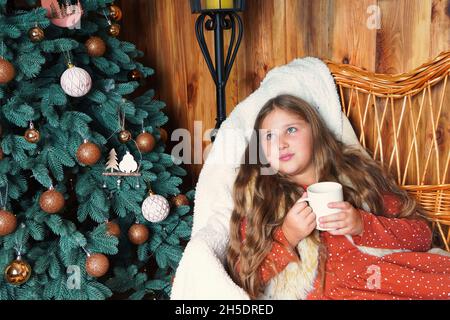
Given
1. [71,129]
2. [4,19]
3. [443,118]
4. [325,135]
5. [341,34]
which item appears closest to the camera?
[4,19]

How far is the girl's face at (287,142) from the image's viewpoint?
1.48 meters

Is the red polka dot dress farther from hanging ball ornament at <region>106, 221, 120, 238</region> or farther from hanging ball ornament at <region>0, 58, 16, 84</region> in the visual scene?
hanging ball ornament at <region>0, 58, 16, 84</region>

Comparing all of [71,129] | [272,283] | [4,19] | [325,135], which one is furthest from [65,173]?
[325,135]

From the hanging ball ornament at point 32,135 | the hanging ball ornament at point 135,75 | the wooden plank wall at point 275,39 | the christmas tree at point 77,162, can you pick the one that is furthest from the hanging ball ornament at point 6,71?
the wooden plank wall at point 275,39

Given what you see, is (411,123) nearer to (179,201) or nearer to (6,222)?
(179,201)

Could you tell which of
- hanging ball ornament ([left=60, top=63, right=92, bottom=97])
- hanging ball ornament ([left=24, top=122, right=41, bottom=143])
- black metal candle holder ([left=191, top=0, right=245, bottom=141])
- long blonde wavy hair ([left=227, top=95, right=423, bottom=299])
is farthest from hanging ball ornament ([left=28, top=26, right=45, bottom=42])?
long blonde wavy hair ([left=227, top=95, right=423, bottom=299])

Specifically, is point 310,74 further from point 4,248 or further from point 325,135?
point 4,248

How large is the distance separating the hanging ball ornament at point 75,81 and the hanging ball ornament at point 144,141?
265 millimetres

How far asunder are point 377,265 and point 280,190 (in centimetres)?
33

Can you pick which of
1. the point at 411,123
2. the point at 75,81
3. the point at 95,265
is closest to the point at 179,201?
the point at 95,265

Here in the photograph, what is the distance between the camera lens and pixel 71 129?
1.47m

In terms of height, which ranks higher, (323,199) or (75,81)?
(75,81)

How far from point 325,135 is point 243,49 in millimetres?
648

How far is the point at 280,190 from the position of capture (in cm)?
148
